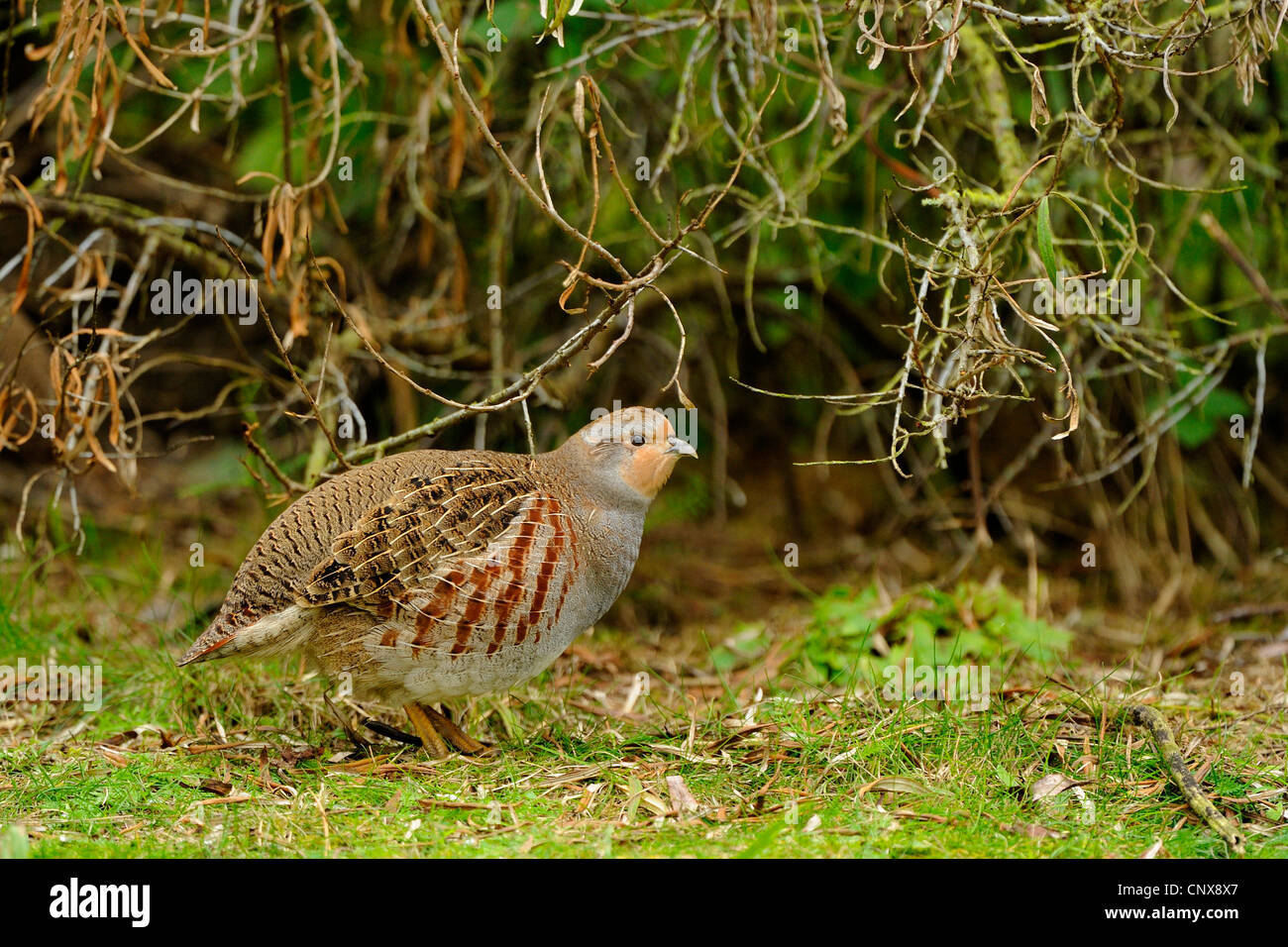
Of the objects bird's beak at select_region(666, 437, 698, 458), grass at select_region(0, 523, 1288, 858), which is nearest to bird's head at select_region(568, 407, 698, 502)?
bird's beak at select_region(666, 437, 698, 458)

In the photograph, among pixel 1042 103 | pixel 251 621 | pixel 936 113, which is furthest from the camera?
pixel 936 113

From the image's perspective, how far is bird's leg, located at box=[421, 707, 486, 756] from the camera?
475 cm

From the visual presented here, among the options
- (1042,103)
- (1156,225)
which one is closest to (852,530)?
(1156,225)

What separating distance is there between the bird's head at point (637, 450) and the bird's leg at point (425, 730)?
1187 mm

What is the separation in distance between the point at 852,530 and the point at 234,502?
4.38 m

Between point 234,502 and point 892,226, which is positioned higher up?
point 892,226

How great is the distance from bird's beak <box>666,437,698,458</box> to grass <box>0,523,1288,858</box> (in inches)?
41.5

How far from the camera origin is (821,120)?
594 cm

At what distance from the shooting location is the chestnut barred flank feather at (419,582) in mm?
4320

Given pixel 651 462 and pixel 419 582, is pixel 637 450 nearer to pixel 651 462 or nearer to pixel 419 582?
pixel 651 462

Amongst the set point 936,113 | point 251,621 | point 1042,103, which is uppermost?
point 936,113

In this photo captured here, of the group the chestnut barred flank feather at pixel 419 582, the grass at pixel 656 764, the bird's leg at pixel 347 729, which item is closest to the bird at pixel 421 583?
the chestnut barred flank feather at pixel 419 582

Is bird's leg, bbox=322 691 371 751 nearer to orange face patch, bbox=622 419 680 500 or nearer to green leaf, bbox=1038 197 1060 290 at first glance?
orange face patch, bbox=622 419 680 500
